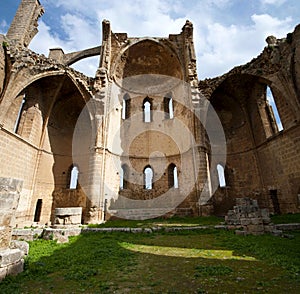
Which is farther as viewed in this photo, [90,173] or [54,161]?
[54,161]

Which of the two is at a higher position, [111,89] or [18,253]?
[111,89]

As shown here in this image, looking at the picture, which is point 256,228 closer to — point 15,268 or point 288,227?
point 288,227

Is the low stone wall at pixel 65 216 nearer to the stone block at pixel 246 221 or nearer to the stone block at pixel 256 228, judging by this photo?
the stone block at pixel 246 221

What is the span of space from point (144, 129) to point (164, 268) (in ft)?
45.7

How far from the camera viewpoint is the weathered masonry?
1148 cm

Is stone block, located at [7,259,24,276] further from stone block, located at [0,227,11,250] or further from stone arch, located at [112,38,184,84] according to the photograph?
stone arch, located at [112,38,184,84]

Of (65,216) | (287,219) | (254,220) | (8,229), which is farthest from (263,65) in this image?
(8,229)

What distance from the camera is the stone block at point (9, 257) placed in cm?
325

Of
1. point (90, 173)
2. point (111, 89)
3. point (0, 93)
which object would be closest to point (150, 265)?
point (90, 173)

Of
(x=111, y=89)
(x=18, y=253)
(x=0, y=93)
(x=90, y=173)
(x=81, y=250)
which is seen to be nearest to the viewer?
(x=18, y=253)

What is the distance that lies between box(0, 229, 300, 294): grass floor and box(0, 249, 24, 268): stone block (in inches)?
10.1

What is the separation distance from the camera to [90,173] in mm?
12133

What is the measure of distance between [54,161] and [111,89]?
6.88 metres

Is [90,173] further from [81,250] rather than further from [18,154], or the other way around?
[81,250]
